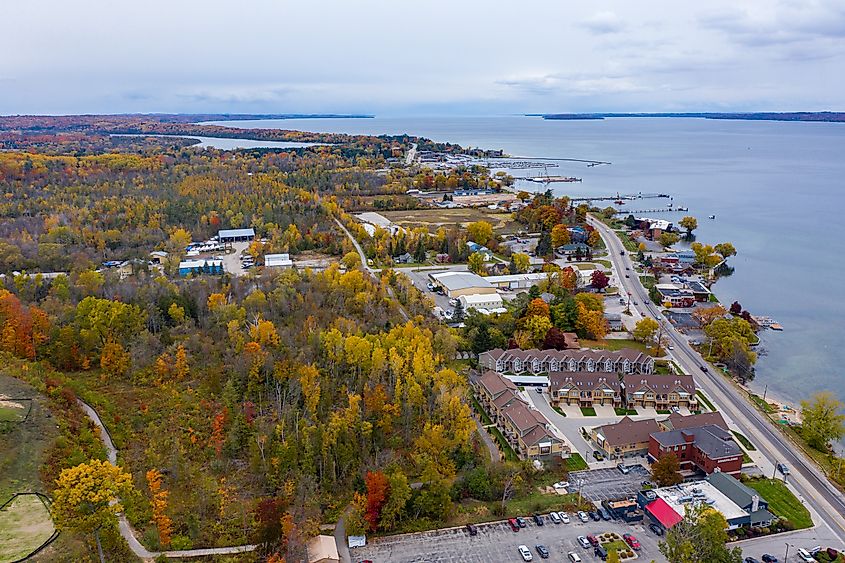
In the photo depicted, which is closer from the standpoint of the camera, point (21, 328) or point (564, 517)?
point (564, 517)

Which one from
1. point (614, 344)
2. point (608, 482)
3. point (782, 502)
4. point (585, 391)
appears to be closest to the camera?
point (782, 502)

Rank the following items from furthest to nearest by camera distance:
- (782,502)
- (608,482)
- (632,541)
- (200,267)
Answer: (200,267) < (608,482) < (782,502) < (632,541)

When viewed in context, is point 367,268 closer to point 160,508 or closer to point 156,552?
point 160,508

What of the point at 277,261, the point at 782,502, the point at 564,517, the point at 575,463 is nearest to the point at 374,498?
the point at 564,517

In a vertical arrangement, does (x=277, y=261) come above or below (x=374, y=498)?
above

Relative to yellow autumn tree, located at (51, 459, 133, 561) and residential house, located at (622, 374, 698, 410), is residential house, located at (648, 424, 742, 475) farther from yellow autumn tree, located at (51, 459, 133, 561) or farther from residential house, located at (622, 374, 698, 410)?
yellow autumn tree, located at (51, 459, 133, 561)

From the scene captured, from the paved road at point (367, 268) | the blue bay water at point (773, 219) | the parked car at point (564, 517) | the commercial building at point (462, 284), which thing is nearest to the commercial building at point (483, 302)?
the commercial building at point (462, 284)

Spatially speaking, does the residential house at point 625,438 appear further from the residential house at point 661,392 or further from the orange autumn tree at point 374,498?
the orange autumn tree at point 374,498
